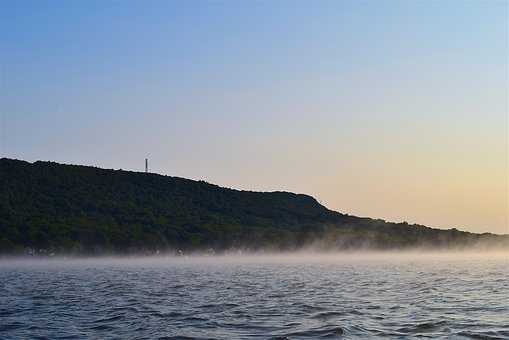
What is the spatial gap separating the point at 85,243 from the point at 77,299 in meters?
119

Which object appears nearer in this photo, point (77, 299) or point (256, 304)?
point (256, 304)

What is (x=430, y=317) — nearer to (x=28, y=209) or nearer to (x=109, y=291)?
(x=109, y=291)

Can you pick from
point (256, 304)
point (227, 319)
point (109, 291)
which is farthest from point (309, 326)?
point (109, 291)

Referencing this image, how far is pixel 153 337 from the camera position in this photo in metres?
25.5

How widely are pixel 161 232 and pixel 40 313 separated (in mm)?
144142

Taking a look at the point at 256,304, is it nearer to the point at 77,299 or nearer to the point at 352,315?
the point at 352,315

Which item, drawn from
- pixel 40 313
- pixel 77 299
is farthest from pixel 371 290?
pixel 40 313

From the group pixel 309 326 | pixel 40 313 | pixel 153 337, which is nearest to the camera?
pixel 153 337

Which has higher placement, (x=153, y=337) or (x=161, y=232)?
(x=161, y=232)

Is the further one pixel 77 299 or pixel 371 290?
pixel 371 290

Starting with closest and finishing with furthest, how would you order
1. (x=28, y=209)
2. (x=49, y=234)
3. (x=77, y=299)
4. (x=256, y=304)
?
(x=256, y=304) → (x=77, y=299) → (x=49, y=234) → (x=28, y=209)


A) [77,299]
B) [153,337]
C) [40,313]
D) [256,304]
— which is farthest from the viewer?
[77,299]

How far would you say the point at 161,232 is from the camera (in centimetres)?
17650

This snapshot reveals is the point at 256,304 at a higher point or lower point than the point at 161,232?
lower
